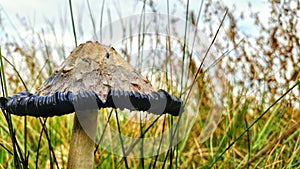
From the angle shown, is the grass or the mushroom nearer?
the mushroom

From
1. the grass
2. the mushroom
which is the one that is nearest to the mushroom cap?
the mushroom

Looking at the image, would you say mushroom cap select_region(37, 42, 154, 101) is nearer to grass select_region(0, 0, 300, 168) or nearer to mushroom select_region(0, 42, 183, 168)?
mushroom select_region(0, 42, 183, 168)

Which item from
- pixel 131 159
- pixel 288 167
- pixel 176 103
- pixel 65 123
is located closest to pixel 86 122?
pixel 176 103

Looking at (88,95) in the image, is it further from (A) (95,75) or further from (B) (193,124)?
(B) (193,124)

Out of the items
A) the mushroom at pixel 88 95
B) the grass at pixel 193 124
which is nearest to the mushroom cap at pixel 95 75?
the mushroom at pixel 88 95

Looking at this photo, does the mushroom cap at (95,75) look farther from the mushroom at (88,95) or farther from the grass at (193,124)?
the grass at (193,124)

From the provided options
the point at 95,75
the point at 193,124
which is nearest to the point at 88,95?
the point at 95,75
